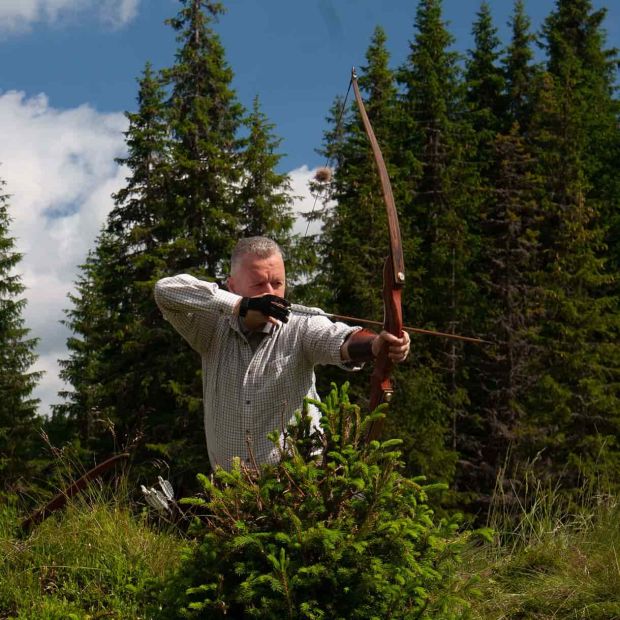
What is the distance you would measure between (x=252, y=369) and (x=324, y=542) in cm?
104

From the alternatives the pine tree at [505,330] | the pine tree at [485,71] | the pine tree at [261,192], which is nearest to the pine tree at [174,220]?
the pine tree at [261,192]

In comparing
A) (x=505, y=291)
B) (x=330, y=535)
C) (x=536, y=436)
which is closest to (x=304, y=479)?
(x=330, y=535)

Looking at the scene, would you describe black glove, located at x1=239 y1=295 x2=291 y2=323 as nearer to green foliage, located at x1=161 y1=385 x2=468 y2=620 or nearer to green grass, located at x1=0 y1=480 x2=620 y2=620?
green foliage, located at x1=161 y1=385 x2=468 y2=620

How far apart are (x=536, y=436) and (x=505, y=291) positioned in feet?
14.0

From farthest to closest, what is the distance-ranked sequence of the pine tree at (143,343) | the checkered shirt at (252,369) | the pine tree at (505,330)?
the pine tree at (505,330)
the pine tree at (143,343)
the checkered shirt at (252,369)

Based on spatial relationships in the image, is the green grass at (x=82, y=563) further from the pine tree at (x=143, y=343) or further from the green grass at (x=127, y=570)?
the pine tree at (x=143, y=343)

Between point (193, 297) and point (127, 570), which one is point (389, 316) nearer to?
point (193, 297)

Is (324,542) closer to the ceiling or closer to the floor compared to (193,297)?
closer to the floor

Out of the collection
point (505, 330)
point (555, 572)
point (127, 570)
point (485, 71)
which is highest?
point (485, 71)

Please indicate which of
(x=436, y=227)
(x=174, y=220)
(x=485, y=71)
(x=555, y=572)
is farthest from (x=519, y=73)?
(x=555, y=572)

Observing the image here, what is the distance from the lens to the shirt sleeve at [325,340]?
2.99 metres

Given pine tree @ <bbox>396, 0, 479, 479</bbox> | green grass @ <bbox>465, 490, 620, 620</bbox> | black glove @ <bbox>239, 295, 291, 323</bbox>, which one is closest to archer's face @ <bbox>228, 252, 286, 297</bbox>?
black glove @ <bbox>239, 295, 291, 323</bbox>

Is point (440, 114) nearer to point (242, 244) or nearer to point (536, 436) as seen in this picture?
point (536, 436)

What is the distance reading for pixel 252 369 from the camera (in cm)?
318
